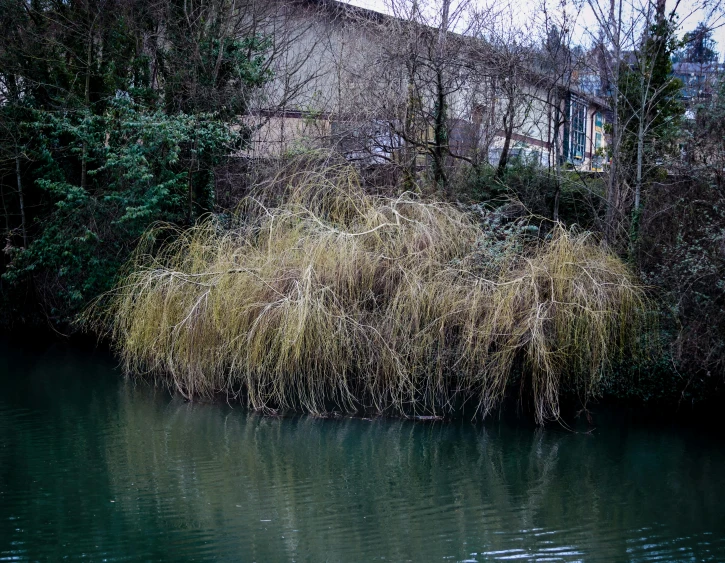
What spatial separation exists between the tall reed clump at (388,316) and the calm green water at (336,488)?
517mm

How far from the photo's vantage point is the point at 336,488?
7.35 m

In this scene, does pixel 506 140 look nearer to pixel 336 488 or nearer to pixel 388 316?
pixel 388 316

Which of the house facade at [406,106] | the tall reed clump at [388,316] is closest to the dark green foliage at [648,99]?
the house facade at [406,106]

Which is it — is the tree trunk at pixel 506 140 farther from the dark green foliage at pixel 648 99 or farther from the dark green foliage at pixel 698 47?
the dark green foliage at pixel 698 47

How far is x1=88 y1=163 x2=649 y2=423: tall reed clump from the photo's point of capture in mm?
8984

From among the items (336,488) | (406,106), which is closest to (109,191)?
(406,106)

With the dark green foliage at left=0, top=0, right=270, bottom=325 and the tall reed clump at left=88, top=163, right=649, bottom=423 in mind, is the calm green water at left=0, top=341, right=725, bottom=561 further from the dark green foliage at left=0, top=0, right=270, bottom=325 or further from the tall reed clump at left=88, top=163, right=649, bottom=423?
the dark green foliage at left=0, top=0, right=270, bottom=325

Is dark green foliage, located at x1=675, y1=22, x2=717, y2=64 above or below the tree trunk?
above

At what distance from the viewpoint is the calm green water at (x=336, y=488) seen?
601 centimetres

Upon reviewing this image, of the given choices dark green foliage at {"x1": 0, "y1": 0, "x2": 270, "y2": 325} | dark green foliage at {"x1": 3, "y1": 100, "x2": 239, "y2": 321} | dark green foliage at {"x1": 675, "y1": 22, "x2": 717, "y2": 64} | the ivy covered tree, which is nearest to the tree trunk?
the ivy covered tree

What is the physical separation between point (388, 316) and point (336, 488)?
2568 mm

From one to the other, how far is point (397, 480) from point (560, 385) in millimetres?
2785

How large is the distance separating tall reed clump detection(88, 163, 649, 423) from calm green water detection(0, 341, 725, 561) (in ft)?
1.69

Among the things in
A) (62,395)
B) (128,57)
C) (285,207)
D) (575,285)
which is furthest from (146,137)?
(575,285)
